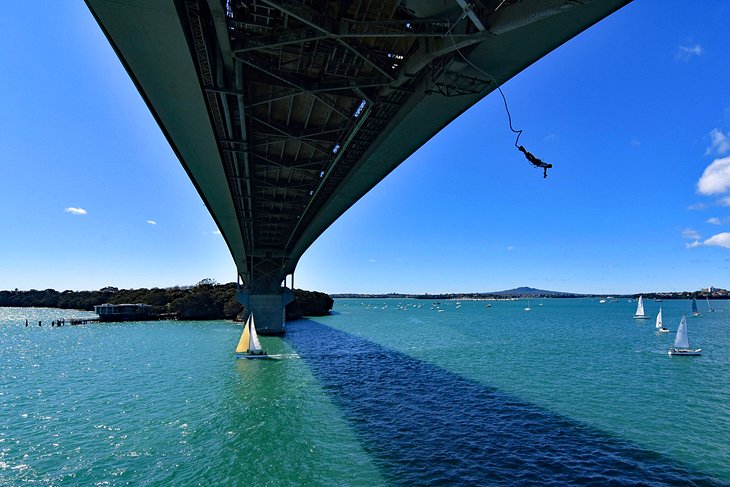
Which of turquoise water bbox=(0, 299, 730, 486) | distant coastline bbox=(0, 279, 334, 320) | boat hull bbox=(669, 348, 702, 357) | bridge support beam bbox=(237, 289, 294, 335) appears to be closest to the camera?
turquoise water bbox=(0, 299, 730, 486)

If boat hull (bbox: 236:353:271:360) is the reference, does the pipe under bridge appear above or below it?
above

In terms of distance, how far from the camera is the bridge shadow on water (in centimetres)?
1259

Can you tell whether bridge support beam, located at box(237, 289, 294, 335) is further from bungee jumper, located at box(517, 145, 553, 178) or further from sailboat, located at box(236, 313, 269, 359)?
bungee jumper, located at box(517, 145, 553, 178)

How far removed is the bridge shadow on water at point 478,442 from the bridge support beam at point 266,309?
32873 millimetres

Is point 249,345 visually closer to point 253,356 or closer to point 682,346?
point 253,356

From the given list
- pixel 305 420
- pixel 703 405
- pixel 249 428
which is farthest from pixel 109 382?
pixel 703 405

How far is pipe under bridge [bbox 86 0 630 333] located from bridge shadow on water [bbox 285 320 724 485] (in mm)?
12753

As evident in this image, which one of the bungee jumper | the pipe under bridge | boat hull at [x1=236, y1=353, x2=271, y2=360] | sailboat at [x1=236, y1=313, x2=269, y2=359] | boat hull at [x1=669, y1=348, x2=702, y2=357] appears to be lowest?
boat hull at [x1=669, y1=348, x2=702, y2=357]

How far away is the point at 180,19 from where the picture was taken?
7.94 metres

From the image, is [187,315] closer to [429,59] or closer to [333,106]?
[333,106]

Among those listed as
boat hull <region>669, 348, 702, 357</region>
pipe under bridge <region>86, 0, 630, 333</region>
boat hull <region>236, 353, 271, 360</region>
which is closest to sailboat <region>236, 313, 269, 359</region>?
boat hull <region>236, 353, 271, 360</region>

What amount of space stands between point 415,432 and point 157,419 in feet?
43.5

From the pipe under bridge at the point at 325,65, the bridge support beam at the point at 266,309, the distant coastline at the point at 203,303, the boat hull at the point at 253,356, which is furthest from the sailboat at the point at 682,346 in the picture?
the distant coastline at the point at 203,303

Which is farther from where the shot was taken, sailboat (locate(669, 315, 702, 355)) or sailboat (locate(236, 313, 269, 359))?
sailboat (locate(669, 315, 702, 355))
